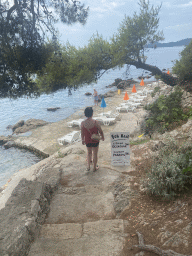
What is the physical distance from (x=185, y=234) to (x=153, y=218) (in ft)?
2.51

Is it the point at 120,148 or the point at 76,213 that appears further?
the point at 120,148

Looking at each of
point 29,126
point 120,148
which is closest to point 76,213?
point 120,148

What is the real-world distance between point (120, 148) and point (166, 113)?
3973 mm

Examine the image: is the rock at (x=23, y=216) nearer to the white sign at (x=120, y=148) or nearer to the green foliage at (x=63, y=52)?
the white sign at (x=120, y=148)

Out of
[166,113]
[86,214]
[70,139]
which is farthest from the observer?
[70,139]

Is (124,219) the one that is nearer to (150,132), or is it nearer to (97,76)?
(150,132)

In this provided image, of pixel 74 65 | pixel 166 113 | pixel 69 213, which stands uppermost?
pixel 74 65

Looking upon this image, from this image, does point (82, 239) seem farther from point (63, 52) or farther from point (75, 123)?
point (75, 123)

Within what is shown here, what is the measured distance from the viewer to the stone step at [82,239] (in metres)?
2.89

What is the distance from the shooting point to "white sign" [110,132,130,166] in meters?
5.85

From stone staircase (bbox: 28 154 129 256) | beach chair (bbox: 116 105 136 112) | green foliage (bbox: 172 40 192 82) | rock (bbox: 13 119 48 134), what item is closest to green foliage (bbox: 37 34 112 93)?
green foliage (bbox: 172 40 192 82)

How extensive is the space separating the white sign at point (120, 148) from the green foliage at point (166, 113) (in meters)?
3.20

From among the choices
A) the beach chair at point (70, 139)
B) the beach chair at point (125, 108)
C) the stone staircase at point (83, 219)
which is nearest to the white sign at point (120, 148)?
the stone staircase at point (83, 219)

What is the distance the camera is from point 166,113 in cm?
877
